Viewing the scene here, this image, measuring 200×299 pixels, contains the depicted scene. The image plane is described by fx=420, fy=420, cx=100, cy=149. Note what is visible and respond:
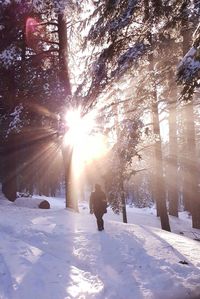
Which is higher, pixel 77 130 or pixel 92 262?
pixel 77 130

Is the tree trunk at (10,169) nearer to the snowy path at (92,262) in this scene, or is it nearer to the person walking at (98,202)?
the person walking at (98,202)

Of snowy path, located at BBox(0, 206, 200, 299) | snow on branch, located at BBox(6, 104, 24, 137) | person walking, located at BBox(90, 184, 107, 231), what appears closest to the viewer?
snowy path, located at BBox(0, 206, 200, 299)

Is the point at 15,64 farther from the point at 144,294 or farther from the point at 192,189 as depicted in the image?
the point at 144,294

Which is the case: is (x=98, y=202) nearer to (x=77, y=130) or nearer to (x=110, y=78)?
(x=77, y=130)

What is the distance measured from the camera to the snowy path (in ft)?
28.4

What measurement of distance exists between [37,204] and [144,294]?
13.1m

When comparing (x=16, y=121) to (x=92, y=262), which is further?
(x=16, y=121)

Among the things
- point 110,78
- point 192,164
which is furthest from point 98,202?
point 192,164

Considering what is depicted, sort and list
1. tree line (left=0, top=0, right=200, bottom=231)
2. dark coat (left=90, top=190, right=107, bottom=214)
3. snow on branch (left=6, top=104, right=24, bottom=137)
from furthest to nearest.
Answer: snow on branch (left=6, top=104, right=24, bottom=137) → dark coat (left=90, top=190, right=107, bottom=214) → tree line (left=0, top=0, right=200, bottom=231)

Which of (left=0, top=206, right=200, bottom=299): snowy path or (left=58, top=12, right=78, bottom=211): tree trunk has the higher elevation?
(left=58, top=12, right=78, bottom=211): tree trunk

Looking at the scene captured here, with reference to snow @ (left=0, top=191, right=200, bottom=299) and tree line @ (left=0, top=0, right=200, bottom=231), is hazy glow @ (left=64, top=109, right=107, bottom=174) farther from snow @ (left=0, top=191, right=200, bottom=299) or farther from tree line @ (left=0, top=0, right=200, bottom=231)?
snow @ (left=0, top=191, right=200, bottom=299)

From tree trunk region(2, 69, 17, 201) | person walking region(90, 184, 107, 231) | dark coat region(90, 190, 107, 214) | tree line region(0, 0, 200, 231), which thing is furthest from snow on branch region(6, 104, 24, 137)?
dark coat region(90, 190, 107, 214)

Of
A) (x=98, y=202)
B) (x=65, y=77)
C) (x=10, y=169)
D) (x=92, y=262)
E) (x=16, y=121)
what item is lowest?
(x=92, y=262)

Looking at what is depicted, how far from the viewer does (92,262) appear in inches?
416
